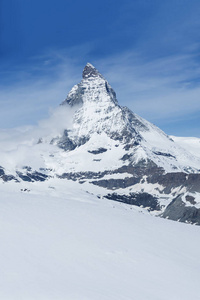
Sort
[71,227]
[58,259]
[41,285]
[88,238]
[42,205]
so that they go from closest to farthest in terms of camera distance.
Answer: [41,285] → [58,259] → [88,238] → [71,227] → [42,205]

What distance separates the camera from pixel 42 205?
40094 millimetres

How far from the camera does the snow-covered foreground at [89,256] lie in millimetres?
21172

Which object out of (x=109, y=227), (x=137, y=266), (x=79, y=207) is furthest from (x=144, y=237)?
(x=79, y=207)

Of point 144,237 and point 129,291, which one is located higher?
point 144,237

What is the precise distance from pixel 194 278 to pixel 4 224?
1337 cm

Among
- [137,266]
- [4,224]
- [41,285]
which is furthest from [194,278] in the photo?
[4,224]

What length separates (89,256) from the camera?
26312 millimetres

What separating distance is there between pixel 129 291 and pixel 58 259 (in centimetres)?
503

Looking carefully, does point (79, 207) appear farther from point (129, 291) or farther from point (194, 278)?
point (129, 291)

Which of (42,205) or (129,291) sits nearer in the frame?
(129,291)

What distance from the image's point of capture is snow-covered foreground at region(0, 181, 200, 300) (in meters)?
21.2

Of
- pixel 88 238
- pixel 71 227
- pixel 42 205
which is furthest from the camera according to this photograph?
pixel 42 205

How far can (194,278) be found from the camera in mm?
26000

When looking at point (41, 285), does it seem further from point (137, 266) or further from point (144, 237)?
point (144, 237)
